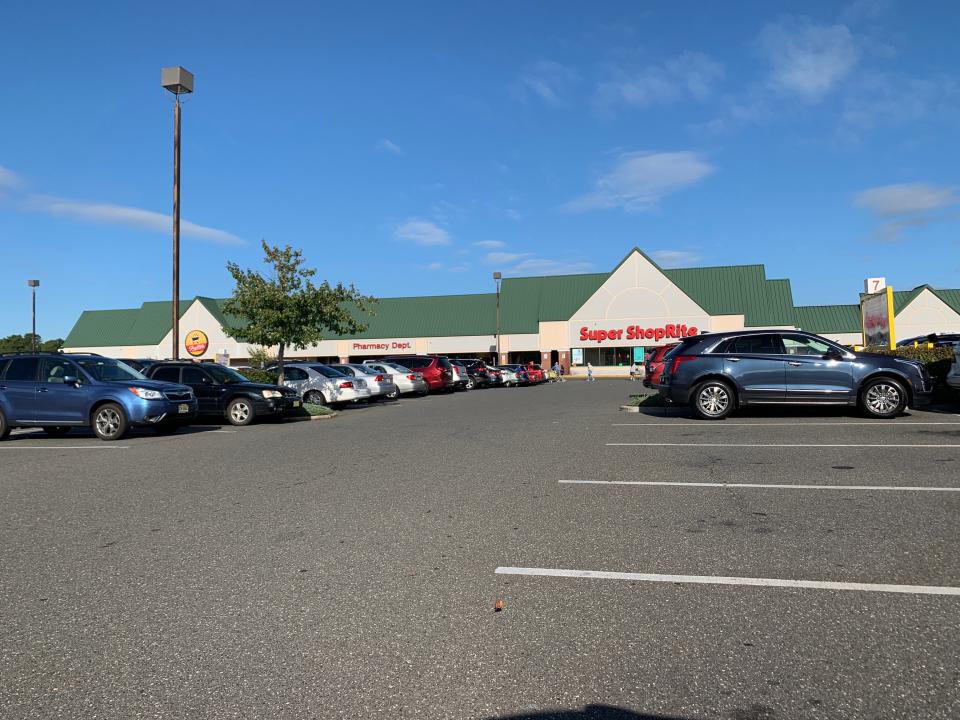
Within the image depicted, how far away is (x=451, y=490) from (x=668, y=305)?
165ft

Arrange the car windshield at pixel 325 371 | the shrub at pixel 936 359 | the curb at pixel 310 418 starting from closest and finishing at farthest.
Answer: the shrub at pixel 936 359 → the curb at pixel 310 418 → the car windshield at pixel 325 371

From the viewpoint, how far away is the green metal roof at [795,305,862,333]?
183ft

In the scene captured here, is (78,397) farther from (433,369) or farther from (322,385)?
(433,369)

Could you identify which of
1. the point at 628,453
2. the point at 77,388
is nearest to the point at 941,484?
the point at 628,453

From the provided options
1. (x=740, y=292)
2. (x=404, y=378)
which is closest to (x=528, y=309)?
(x=740, y=292)

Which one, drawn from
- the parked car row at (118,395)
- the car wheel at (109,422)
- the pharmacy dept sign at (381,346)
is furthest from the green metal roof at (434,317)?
the car wheel at (109,422)

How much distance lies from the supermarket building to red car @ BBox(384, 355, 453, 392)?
78.1 feet

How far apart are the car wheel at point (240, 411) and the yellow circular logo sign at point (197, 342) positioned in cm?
4915

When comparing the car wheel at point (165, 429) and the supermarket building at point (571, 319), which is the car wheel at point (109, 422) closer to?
the car wheel at point (165, 429)

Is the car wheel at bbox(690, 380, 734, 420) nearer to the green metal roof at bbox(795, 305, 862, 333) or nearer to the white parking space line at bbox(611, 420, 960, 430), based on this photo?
the white parking space line at bbox(611, 420, 960, 430)

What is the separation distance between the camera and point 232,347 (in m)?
63.8

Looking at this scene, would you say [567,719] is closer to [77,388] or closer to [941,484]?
[941,484]

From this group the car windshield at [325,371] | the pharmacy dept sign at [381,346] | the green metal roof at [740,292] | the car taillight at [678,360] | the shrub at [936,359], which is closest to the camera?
the car taillight at [678,360]

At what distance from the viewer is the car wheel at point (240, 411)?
16.5 metres
